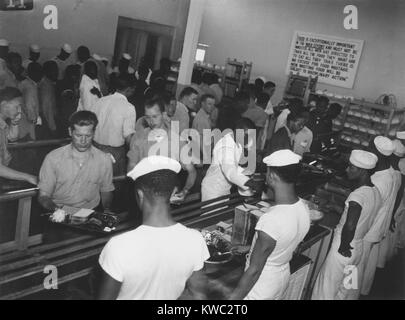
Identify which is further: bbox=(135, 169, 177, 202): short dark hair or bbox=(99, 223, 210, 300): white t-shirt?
bbox=(135, 169, 177, 202): short dark hair

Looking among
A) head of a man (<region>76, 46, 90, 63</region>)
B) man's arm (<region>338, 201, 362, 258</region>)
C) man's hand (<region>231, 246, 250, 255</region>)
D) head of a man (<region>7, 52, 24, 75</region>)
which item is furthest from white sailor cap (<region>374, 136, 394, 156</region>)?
head of a man (<region>76, 46, 90, 63</region>)

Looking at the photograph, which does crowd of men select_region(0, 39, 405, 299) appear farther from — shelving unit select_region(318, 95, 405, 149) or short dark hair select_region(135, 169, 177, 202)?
shelving unit select_region(318, 95, 405, 149)

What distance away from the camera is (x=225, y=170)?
302cm

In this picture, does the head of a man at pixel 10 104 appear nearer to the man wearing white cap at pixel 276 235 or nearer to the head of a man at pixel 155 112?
the head of a man at pixel 155 112

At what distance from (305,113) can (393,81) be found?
4.08m

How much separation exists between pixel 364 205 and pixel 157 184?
1.71 metres

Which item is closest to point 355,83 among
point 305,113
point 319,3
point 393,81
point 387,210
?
point 393,81

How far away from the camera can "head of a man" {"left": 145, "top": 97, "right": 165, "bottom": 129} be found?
3180 millimetres

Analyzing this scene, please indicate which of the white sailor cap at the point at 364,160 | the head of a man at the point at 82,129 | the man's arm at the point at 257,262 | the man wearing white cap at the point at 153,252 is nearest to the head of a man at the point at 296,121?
the white sailor cap at the point at 364,160

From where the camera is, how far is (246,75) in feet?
28.1

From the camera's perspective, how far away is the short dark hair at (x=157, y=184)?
5.00ft

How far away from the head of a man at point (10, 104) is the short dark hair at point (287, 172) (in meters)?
2.15

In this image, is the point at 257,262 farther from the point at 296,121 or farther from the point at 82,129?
the point at 296,121
